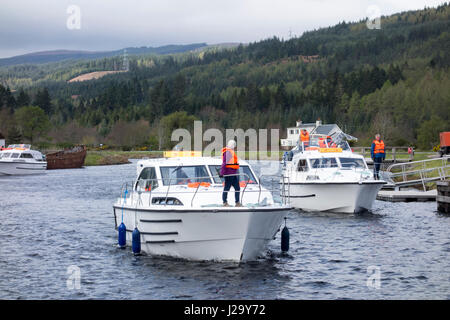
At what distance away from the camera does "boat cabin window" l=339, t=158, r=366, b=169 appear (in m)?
29.4

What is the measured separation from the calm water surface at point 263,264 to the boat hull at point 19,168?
38.7 meters

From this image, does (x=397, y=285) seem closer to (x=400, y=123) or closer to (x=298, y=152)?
(x=298, y=152)

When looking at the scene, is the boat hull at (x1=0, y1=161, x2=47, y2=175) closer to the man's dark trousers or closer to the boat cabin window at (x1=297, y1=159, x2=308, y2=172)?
the boat cabin window at (x1=297, y1=159, x2=308, y2=172)

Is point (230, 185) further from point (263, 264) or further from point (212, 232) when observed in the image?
point (263, 264)

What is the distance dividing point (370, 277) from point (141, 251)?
718cm

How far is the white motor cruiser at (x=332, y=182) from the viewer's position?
28031mm

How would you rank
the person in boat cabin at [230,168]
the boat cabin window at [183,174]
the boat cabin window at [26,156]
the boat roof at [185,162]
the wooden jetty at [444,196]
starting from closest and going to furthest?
the person in boat cabin at [230,168] → the boat cabin window at [183,174] → the boat roof at [185,162] → the wooden jetty at [444,196] → the boat cabin window at [26,156]

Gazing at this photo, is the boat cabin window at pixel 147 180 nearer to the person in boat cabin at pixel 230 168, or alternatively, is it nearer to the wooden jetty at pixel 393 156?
the person in boat cabin at pixel 230 168

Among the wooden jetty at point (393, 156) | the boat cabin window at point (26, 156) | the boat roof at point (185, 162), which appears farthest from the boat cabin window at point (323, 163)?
the boat cabin window at point (26, 156)

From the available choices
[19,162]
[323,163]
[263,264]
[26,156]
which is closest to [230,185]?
[263,264]

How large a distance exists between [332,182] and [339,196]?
90 cm

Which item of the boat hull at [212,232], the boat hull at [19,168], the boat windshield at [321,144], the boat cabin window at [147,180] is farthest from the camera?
the boat hull at [19,168]

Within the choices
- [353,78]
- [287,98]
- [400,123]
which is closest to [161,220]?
[400,123]

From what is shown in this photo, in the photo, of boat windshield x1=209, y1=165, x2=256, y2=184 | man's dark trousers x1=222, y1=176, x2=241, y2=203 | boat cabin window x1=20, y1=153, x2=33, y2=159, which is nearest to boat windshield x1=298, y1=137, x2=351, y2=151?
boat windshield x1=209, y1=165, x2=256, y2=184
